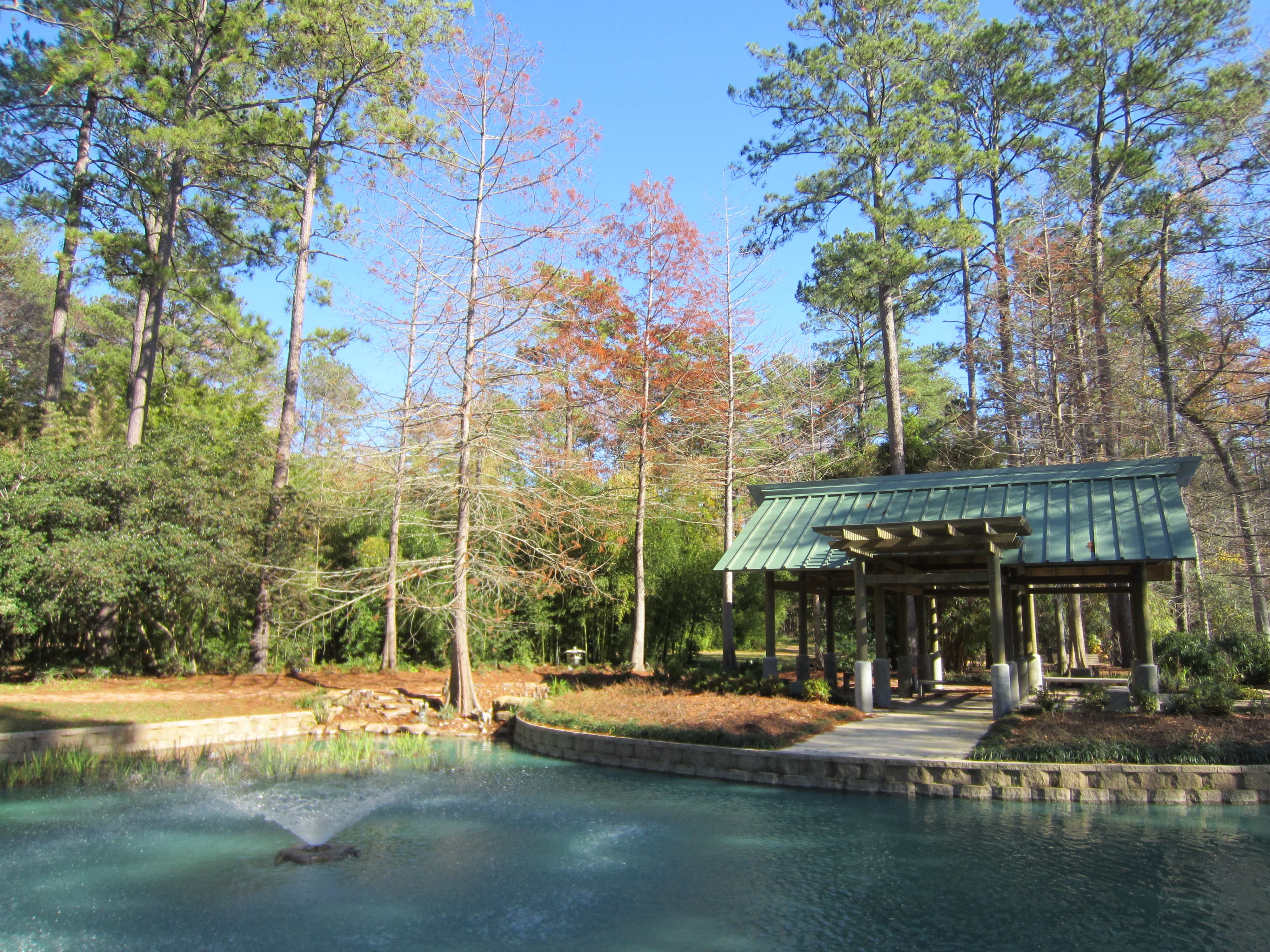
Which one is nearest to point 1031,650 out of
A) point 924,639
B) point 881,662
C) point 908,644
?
point 908,644

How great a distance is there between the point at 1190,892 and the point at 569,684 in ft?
39.9

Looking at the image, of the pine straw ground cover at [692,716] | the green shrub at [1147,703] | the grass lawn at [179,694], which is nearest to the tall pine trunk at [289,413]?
the grass lawn at [179,694]

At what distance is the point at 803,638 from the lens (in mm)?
15461

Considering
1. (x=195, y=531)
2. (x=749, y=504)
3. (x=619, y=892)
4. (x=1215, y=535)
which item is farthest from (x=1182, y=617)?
(x=195, y=531)

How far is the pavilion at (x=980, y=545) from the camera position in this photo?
11656 millimetres

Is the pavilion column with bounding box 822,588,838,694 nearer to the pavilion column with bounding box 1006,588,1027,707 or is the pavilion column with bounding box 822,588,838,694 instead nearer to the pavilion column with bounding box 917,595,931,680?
the pavilion column with bounding box 917,595,931,680

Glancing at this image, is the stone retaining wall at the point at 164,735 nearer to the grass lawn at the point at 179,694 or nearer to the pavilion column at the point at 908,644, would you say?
the grass lawn at the point at 179,694

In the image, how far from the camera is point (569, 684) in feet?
55.4

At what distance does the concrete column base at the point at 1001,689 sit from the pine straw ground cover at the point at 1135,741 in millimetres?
972

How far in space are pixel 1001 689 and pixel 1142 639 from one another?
2178mm

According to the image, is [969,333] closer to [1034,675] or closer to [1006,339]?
[1006,339]

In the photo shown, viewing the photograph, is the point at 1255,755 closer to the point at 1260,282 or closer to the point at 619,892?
the point at 619,892

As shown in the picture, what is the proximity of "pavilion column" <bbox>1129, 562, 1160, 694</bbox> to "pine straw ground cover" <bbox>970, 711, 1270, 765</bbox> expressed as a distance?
104 cm

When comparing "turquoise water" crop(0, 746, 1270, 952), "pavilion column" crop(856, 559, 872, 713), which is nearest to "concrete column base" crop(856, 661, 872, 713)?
"pavilion column" crop(856, 559, 872, 713)
